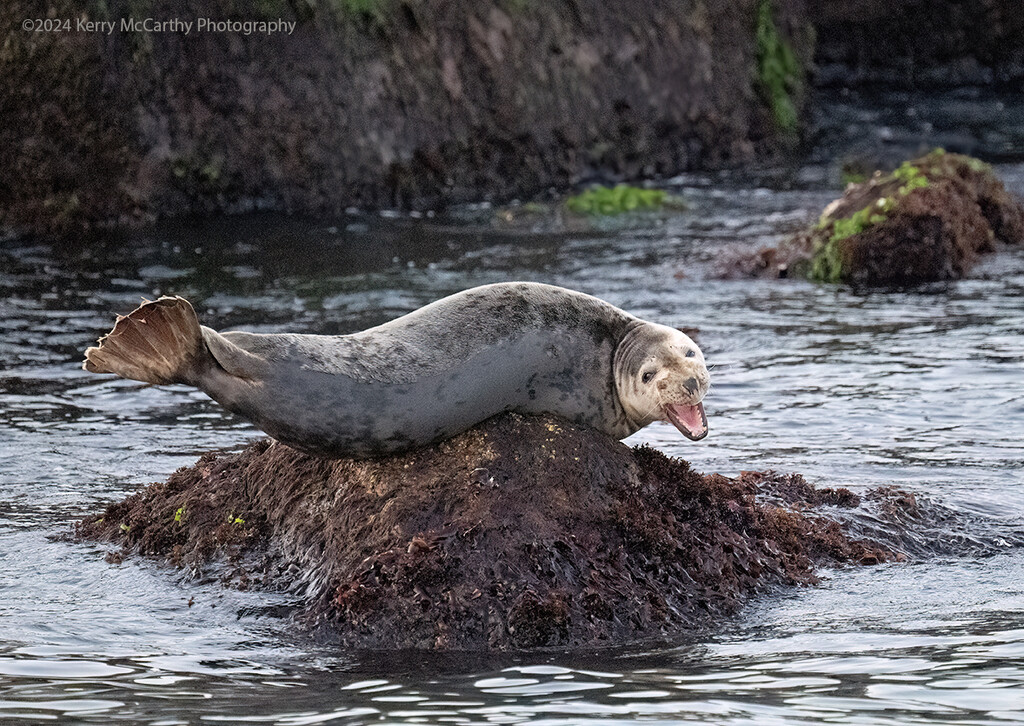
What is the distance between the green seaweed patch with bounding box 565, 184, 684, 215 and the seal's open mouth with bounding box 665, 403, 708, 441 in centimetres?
1216

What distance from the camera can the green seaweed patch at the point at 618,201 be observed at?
18.5 meters

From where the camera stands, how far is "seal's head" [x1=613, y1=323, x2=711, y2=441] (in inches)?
245

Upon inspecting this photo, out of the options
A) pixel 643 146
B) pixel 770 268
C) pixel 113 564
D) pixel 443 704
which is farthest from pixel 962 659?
pixel 643 146

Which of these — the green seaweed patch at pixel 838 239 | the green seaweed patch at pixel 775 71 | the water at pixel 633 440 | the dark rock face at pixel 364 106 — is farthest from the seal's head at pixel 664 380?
the green seaweed patch at pixel 775 71

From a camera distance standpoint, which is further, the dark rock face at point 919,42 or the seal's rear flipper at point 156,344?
the dark rock face at point 919,42

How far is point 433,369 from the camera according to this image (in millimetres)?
6070

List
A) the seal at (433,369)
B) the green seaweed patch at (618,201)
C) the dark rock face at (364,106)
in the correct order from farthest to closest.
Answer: the green seaweed patch at (618,201) < the dark rock face at (364,106) < the seal at (433,369)

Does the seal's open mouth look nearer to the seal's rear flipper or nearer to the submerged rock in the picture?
the submerged rock

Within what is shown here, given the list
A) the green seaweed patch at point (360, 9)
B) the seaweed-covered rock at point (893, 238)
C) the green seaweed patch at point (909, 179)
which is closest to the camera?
the seaweed-covered rock at point (893, 238)

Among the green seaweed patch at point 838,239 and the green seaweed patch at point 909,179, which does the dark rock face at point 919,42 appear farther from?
the green seaweed patch at point 838,239

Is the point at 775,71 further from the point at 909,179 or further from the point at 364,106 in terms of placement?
the point at 909,179

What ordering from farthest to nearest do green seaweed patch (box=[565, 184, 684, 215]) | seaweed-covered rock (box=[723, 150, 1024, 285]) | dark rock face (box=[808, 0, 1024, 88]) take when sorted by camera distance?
dark rock face (box=[808, 0, 1024, 88])
green seaweed patch (box=[565, 184, 684, 215])
seaweed-covered rock (box=[723, 150, 1024, 285])

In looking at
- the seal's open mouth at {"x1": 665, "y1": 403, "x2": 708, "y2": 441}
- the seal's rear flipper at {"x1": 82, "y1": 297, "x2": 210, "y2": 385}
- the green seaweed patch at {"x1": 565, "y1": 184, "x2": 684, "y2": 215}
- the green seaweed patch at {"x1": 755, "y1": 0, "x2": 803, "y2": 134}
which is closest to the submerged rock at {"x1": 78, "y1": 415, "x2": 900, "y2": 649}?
the seal's open mouth at {"x1": 665, "y1": 403, "x2": 708, "y2": 441}

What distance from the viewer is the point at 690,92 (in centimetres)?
2191
